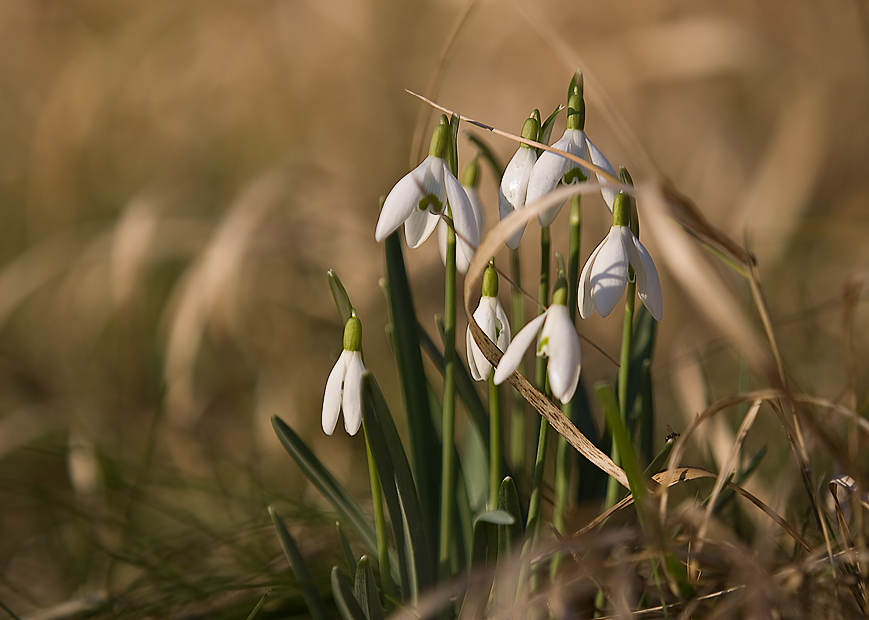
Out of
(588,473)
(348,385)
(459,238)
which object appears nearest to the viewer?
(348,385)

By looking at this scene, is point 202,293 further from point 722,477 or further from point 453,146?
point 722,477

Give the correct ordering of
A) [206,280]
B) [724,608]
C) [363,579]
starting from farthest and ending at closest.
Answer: [206,280], [363,579], [724,608]

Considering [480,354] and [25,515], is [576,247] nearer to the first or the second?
[480,354]

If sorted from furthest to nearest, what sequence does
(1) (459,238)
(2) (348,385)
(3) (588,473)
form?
(3) (588,473), (1) (459,238), (2) (348,385)

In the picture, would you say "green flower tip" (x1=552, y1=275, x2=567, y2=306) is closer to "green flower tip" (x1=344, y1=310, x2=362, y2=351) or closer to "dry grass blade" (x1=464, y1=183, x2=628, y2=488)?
"dry grass blade" (x1=464, y1=183, x2=628, y2=488)

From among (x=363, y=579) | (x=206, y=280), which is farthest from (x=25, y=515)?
(x=363, y=579)

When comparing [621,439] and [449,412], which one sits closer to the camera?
[621,439]

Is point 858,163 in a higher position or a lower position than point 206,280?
higher

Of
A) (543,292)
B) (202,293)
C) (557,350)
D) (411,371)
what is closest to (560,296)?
(557,350)
